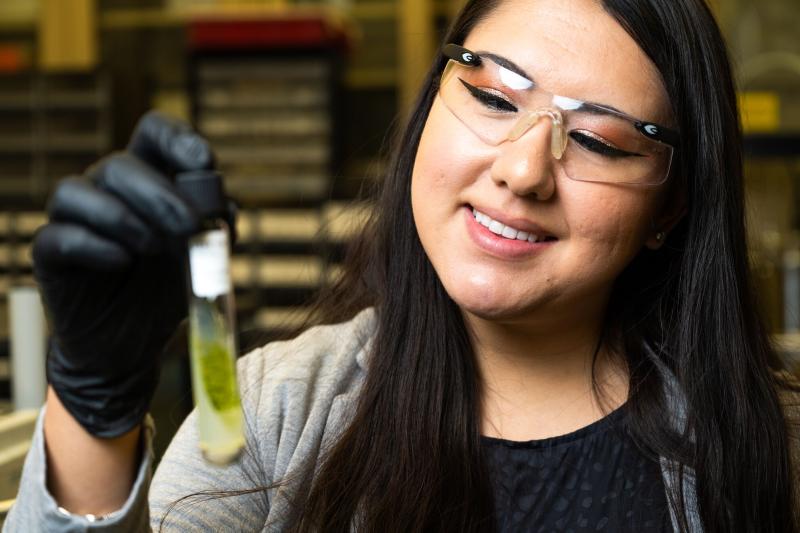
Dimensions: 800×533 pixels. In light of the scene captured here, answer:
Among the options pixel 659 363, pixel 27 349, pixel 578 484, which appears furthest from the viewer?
pixel 27 349

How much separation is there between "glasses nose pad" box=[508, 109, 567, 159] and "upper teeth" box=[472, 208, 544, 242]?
94 millimetres

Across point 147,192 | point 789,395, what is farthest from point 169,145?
point 789,395

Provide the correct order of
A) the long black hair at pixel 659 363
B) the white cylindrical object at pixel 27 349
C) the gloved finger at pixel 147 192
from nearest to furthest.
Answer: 1. the gloved finger at pixel 147 192
2. the long black hair at pixel 659 363
3. the white cylindrical object at pixel 27 349

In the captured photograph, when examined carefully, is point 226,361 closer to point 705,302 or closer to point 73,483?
point 73,483

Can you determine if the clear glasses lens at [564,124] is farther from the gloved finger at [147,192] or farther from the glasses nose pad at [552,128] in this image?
the gloved finger at [147,192]

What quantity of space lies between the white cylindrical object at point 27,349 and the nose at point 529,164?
3.37 feet

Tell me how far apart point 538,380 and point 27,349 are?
3.27ft

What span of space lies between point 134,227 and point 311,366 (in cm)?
59

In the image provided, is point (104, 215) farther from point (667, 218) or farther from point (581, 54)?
point (667, 218)

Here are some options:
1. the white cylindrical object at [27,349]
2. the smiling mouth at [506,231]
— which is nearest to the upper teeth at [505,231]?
the smiling mouth at [506,231]

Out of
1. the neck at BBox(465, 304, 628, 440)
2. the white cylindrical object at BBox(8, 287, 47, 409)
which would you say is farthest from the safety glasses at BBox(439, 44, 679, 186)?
the white cylindrical object at BBox(8, 287, 47, 409)

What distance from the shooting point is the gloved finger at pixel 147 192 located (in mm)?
751

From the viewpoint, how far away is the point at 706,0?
1.29 m

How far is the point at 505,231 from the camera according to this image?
3.74ft
